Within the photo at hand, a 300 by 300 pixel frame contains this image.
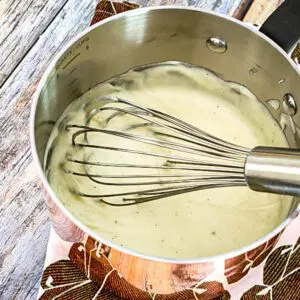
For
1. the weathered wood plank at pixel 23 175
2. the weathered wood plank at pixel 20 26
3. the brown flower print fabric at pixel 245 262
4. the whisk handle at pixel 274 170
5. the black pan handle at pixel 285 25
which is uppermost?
the black pan handle at pixel 285 25

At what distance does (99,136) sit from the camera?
72 centimetres

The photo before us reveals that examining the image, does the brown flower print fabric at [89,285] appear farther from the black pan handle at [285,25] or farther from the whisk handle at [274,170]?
the black pan handle at [285,25]

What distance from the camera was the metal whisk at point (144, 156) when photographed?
664mm

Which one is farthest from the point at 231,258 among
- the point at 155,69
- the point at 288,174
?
the point at 155,69

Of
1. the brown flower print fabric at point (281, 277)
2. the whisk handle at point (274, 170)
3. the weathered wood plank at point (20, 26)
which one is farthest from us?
the weathered wood plank at point (20, 26)

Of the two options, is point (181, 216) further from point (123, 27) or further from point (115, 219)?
point (123, 27)

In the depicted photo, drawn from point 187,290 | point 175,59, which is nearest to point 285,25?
point 175,59

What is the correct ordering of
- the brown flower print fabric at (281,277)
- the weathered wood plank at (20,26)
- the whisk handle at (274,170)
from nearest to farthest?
the whisk handle at (274,170), the brown flower print fabric at (281,277), the weathered wood plank at (20,26)

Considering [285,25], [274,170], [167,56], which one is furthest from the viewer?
[167,56]

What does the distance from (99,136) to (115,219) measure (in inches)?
4.3

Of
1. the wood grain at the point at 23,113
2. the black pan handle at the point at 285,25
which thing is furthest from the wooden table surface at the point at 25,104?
the black pan handle at the point at 285,25

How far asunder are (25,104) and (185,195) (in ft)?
0.77

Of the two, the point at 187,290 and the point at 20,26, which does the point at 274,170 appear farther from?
the point at 20,26

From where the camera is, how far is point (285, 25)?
Result: 63cm
